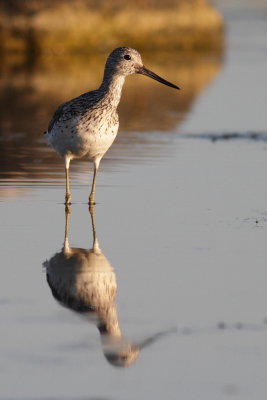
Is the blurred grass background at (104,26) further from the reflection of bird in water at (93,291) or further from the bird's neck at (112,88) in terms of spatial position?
the reflection of bird in water at (93,291)

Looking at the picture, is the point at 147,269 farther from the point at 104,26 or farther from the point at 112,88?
the point at 104,26

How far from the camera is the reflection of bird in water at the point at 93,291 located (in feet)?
23.4

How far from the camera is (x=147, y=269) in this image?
9.25m

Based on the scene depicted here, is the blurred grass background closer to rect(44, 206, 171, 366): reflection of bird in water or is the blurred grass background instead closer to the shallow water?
→ the shallow water

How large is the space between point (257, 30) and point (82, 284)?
4267 centimetres

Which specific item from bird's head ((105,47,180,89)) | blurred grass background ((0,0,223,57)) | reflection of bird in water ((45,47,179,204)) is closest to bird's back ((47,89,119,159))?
reflection of bird in water ((45,47,179,204))

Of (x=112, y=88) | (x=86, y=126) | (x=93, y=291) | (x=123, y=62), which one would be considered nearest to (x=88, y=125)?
(x=86, y=126)

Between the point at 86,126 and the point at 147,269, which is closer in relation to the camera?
the point at 147,269

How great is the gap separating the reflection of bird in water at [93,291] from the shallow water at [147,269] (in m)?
0.03

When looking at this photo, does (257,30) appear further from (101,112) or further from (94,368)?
(94,368)

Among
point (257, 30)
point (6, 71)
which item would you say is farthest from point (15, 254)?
point (257, 30)

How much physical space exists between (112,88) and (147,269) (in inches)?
161

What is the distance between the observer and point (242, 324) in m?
7.65

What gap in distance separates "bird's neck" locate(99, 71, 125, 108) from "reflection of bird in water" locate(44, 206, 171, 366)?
263 cm
